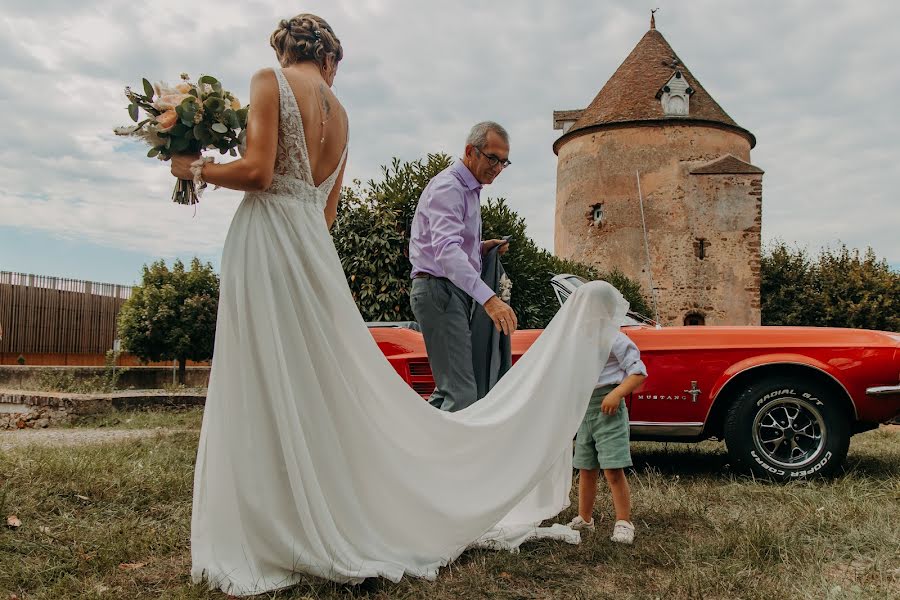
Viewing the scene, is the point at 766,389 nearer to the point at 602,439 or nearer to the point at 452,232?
the point at 602,439

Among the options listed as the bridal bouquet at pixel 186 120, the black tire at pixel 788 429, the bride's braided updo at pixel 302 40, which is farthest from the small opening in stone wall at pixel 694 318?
the bridal bouquet at pixel 186 120

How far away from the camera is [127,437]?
7.51 meters

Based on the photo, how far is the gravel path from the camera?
23.8 ft

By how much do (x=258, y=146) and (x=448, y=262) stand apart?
1.17m

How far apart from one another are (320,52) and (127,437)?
570 cm

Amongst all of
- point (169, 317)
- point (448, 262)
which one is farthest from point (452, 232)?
point (169, 317)

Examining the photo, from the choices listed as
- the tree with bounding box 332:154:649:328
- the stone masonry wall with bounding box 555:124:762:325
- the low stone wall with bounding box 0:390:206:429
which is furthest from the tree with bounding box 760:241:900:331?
the low stone wall with bounding box 0:390:206:429

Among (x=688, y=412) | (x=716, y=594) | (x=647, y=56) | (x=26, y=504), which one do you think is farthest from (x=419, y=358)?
(x=647, y=56)

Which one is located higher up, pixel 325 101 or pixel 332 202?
pixel 325 101

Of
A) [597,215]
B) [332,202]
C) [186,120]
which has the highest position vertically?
[597,215]

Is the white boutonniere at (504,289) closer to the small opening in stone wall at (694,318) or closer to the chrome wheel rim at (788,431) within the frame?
the chrome wheel rim at (788,431)

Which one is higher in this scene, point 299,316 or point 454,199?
point 454,199

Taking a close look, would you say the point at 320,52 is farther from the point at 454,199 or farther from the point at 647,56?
the point at 647,56

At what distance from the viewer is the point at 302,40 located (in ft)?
10.3
